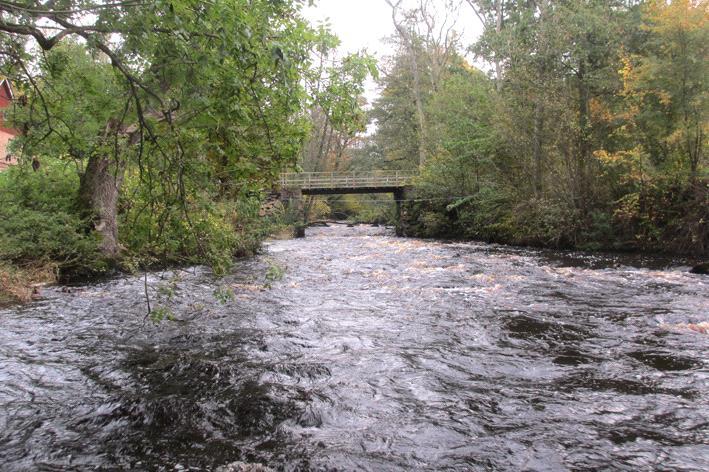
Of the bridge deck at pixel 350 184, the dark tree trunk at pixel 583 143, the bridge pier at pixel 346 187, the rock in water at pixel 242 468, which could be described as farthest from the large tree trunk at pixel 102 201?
the bridge deck at pixel 350 184

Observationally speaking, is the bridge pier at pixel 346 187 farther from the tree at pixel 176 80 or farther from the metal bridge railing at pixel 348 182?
the tree at pixel 176 80

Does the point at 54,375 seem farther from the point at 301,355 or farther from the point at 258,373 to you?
the point at 301,355

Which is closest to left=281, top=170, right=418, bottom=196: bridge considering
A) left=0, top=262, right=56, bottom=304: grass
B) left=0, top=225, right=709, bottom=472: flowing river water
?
left=0, top=262, right=56, bottom=304: grass

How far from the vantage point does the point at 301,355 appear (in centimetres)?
641

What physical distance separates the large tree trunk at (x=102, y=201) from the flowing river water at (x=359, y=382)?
3.46 m

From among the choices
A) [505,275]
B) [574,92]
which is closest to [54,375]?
[505,275]

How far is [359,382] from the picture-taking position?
17.9 feet

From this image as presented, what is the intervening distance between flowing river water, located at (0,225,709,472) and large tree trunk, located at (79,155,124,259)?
11.4 ft

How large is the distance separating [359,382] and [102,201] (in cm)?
1125

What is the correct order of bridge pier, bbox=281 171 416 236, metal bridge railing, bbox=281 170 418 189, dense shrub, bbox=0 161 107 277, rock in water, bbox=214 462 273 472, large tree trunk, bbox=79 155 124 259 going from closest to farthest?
rock in water, bbox=214 462 273 472 < dense shrub, bbox=0 161 107 277 < large tree trunk, bbox=79 155 124 259 < bridge pier, bbox=281 171 416 236 < metal bridge railing, bbox=281 170 418 189

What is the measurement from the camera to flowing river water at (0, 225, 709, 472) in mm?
3902

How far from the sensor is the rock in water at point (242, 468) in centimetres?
361

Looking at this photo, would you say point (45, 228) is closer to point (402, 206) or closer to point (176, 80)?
point (176, 80)

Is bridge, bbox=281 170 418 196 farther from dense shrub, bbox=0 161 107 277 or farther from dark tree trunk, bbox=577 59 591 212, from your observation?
dense shrub, bbox=0 161 107 277
